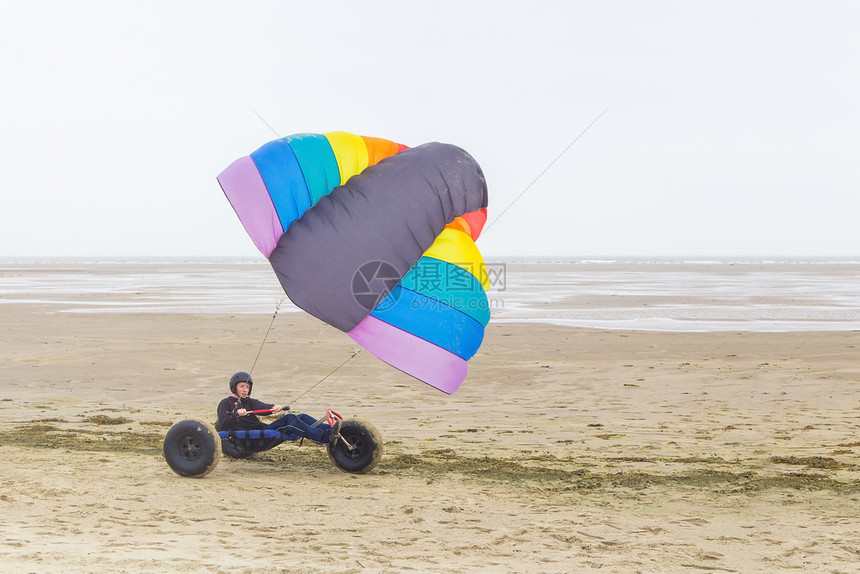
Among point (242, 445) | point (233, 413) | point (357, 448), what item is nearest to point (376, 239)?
point (357, 448)

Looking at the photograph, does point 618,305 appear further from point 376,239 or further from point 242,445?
point 376,239

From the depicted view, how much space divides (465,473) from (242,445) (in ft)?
8.30

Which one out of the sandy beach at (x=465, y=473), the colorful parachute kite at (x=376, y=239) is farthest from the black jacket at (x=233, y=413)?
the colorful parachute kite at (x=376, y=239)

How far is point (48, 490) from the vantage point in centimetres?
763

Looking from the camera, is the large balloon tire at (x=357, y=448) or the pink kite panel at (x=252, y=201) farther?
the large balloon tire at (x=357, y=448)

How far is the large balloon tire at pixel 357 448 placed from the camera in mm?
8633

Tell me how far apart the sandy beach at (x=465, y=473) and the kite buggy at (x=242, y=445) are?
160 mm

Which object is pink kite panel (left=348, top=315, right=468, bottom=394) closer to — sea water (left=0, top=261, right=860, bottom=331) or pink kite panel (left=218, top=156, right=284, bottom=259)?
pink kite panel (left=218, top=156, right=284, bottom=259)

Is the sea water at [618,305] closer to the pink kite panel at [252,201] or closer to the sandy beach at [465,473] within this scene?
the sandy beach at [465,473]

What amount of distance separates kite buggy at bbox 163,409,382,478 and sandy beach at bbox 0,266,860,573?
160 millimetres

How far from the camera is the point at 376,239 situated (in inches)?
322

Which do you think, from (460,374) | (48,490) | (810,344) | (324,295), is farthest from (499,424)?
(810,344)

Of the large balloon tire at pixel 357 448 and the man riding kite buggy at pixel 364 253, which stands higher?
the man riding kite buggy at pixel 364 253

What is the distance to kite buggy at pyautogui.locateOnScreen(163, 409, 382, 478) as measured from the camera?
8.30 m
